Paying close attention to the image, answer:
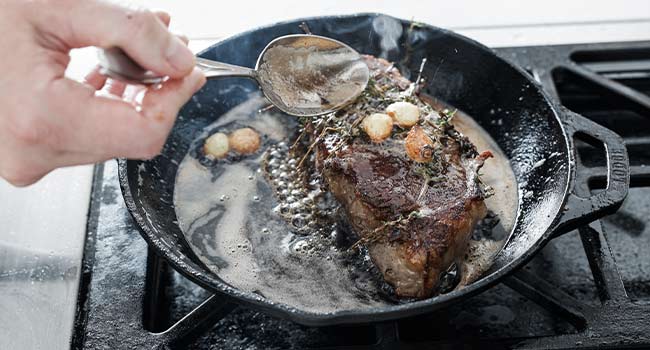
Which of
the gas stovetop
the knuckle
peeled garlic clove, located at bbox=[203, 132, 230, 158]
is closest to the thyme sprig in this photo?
the gas stovetop

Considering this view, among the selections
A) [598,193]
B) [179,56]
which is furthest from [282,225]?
[598,193]

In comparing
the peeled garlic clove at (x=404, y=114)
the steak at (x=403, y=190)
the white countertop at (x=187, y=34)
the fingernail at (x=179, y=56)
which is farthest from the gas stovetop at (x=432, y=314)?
the fingernail at (x=179, y=56)

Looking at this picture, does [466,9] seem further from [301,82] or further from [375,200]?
[375,200]

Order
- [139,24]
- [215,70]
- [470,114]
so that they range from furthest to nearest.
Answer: [470,114] → [215,70] → [139,24]

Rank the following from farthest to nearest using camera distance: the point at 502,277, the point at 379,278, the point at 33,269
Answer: the point at 33,269 → the point at 379,278 → the point at 502,277

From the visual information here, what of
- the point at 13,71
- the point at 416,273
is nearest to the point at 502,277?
the point at 416,273

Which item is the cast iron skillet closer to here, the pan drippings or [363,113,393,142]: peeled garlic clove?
the pan drippings

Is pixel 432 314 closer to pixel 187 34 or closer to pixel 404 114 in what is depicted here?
pixel 404 114
